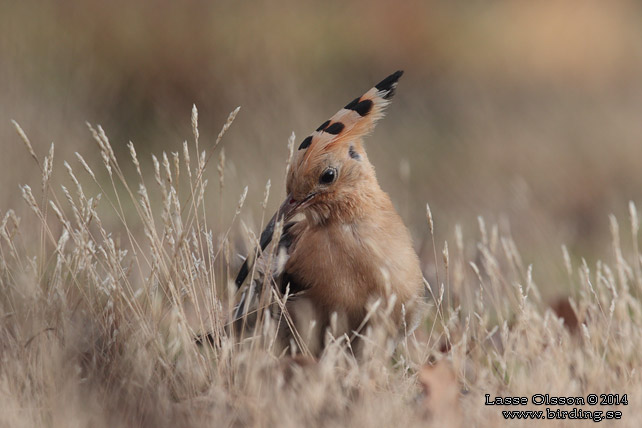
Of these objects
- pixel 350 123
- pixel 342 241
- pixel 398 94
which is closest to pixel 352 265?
pixel 342 241

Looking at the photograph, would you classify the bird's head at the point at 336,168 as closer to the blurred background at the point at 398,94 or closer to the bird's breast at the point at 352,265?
the bird's breast at the point at 352,265

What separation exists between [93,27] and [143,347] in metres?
5.52

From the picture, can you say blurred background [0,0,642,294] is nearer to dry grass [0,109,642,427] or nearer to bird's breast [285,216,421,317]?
bird's breast [285,216,421,317]

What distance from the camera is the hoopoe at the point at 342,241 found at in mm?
3027

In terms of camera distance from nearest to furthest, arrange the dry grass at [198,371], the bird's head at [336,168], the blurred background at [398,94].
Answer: the dry grass at [198,371] < the bird's head at [336,168] < the blurred background at [398,94]

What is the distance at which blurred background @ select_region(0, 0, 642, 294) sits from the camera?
568 centimetres

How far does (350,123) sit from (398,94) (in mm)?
4728

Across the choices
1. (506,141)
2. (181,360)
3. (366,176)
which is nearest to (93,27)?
(506,141)

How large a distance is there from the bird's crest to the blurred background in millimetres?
1552

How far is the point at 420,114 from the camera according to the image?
7.55m

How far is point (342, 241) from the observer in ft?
10.2

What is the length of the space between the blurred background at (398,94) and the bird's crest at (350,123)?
155 centimetres

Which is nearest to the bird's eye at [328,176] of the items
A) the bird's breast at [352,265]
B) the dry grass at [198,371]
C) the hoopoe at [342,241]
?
the hoopoe at [342,241]

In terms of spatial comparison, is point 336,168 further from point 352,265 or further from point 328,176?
point 352,265
